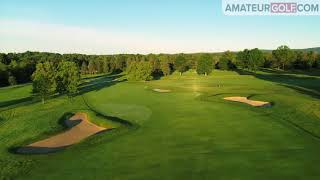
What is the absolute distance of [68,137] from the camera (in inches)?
1538

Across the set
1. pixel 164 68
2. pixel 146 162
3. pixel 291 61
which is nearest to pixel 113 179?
pixel 146 162

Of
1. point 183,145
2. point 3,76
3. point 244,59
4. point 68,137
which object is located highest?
point 244,59

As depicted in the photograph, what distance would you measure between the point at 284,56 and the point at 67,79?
108266mm

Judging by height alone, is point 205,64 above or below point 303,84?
above

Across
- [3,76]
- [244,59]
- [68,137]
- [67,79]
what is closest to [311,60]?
[244,59]

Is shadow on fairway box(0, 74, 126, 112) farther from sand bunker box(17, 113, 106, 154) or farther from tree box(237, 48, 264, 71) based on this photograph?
tree box(237, 48, 264, 71)

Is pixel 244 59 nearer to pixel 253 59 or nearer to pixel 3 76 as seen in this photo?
pixel 253 59

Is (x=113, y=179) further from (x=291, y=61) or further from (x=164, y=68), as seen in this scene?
(x=291, y=61)

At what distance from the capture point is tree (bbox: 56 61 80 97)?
77.1 metres

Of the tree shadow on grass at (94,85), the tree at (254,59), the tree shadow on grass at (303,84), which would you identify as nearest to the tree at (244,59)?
the tree at (254,59)

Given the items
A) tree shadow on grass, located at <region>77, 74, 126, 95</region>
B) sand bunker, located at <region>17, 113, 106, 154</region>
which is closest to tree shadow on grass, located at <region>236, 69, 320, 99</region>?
sand bunker, located at <region>17, 113, 106, 154</region>

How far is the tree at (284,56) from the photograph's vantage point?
157125mm

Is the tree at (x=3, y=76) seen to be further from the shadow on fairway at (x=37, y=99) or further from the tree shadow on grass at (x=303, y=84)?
the tree shadow on grass at (x=303, y=84)

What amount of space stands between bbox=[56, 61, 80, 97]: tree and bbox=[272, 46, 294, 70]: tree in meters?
A: 106
